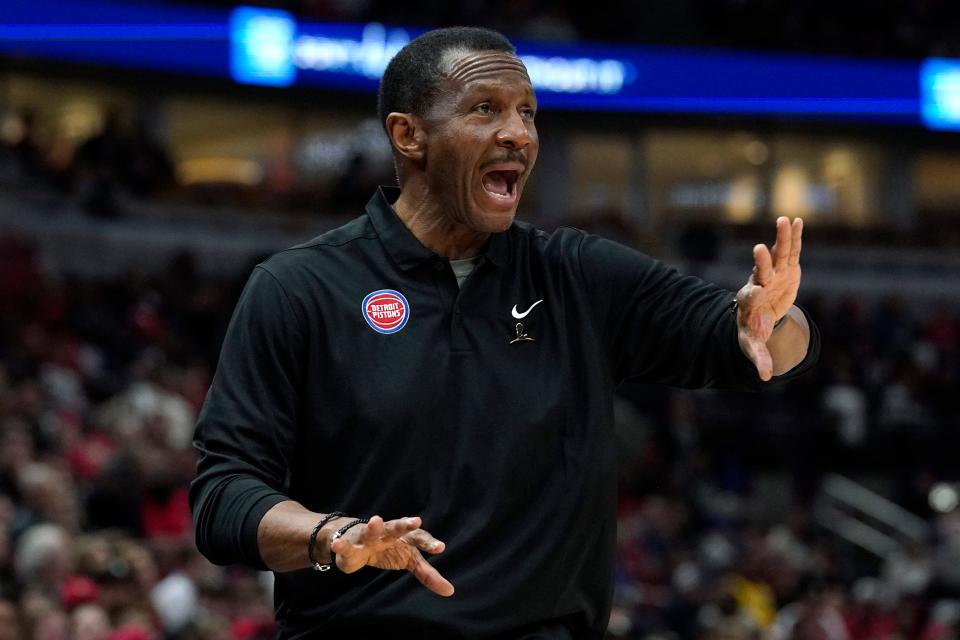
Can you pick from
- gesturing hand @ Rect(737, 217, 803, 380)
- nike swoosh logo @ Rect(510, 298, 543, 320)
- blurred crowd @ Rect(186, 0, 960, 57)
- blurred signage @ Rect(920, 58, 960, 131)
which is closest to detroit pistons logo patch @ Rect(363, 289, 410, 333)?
nike swoosh logo @ Rect(510, 298, 543, 320)

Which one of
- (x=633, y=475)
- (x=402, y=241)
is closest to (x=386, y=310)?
(x=402, y=241)

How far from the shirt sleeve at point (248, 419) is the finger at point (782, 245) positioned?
0.94 metres

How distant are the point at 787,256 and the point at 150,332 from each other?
1058 centimetres

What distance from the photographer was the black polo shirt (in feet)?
9.18

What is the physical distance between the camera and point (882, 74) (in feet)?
66.9

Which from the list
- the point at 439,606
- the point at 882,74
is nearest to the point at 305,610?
the point at 439,606

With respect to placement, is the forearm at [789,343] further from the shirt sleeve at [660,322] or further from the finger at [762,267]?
the finger at [762,267]

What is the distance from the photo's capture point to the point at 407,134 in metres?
3.07

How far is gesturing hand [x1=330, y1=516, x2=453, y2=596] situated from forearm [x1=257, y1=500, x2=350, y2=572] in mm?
41

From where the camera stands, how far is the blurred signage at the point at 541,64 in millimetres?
16594

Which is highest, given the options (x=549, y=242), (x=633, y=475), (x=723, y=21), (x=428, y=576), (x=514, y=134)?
(x=723, y=21)

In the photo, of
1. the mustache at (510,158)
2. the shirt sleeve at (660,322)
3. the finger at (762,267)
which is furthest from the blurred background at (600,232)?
the finger at (762,267)

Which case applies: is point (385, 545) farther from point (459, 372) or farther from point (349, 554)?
point (459, 372)

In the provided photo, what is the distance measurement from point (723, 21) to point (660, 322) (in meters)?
18.5
